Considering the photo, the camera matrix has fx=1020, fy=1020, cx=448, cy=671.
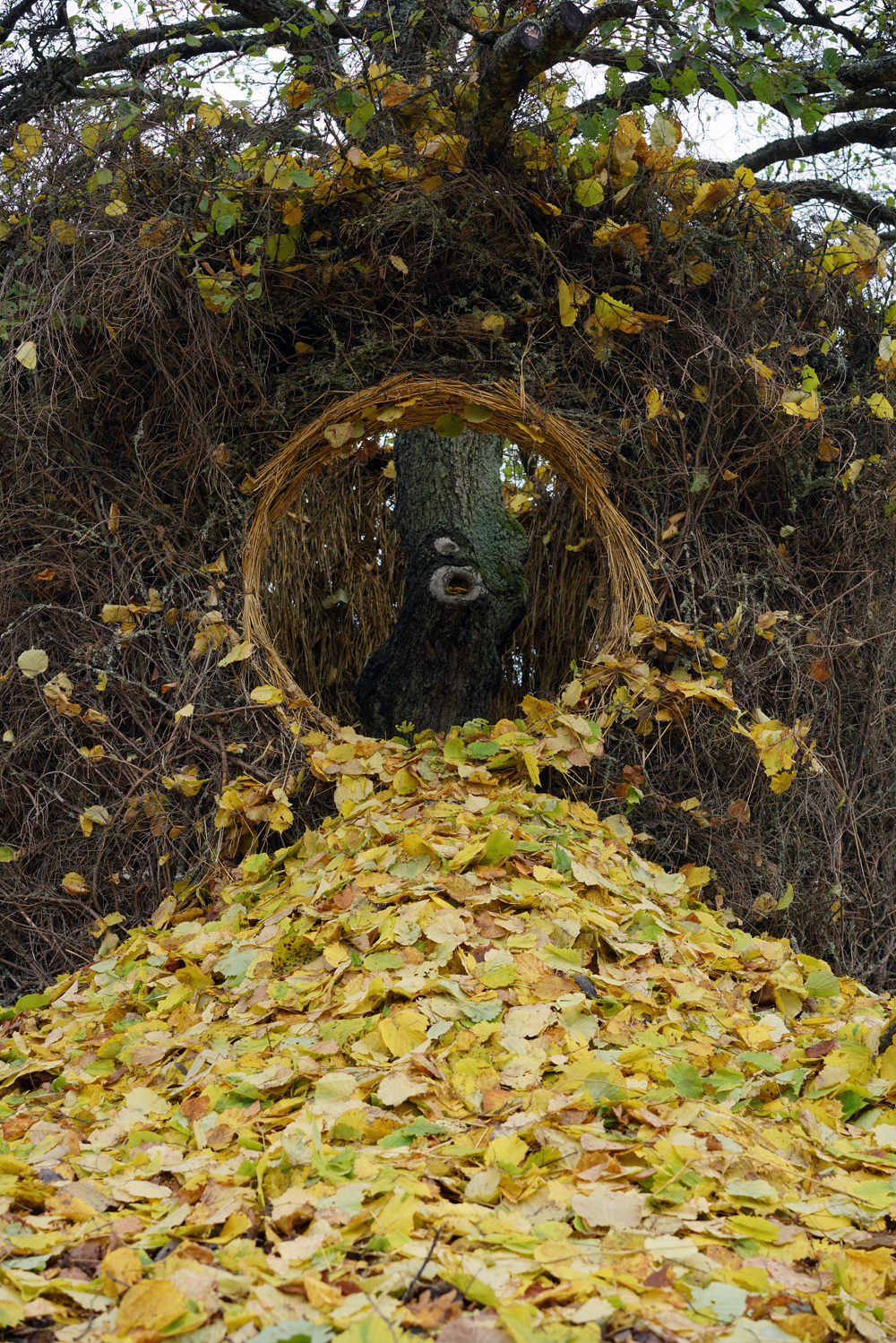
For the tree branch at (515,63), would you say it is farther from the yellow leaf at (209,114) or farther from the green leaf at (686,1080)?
the green leaf at (686,1080)

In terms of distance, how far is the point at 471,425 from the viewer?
3164 millimetres

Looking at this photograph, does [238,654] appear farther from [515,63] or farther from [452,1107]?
[515,63]

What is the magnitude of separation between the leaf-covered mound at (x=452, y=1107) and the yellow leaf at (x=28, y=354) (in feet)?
4.36

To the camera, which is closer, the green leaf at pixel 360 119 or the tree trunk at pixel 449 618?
the green leaf at pixel 360 119

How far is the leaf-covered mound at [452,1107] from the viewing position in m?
1.16

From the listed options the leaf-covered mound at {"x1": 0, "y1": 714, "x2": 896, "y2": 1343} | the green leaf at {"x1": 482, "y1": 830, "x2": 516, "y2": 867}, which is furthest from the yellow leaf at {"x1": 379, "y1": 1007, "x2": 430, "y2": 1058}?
the green leaf at {"x1": 482, "y1": 830, "x2": 516, "y2": 867}

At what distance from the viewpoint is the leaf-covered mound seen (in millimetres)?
1156

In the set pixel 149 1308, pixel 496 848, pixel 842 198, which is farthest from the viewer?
pixel 842 198

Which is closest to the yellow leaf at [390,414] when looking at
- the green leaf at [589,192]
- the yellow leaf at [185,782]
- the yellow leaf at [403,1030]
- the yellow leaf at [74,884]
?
the green leaf at [589,192]

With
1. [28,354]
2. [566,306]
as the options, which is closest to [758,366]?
[566,306]

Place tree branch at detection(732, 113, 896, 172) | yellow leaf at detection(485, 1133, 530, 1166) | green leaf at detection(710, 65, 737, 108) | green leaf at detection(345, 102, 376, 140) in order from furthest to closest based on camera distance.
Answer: tree branch at detection(732, 113, 896, 172) < green leaf at detection(345, 102, 376, 140) < green leaf at detection(710, 65, 737, 108) < yellow leaf at detection(485, 1133, 530, 1166)

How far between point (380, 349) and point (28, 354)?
0.99 metres

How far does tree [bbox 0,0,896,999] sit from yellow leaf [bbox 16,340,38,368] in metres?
0.07

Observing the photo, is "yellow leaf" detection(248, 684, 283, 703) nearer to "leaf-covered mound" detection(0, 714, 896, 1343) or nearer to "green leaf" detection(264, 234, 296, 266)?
"leaf-covered mound" detection(0, 714, 896, 1343)
